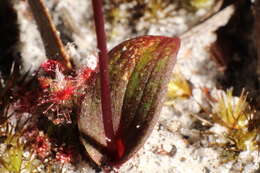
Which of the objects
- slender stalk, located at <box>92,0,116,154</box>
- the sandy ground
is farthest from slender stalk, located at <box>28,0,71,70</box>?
slender stalk, located at <box>92,0,116,154</box>

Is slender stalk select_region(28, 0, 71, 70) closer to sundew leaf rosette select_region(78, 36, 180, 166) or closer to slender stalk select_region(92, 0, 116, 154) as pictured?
sundew leaf rosette select_region(78, 36, 180, 166)

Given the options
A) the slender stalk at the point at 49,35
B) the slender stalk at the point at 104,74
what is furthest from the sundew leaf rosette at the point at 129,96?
the slender stalk at the point at 49,35

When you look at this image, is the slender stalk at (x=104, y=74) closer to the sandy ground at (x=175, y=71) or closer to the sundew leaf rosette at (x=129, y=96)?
the sundew leaf rosette at (x=129, y=96)

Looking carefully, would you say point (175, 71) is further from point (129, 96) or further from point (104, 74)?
point (104, 74)

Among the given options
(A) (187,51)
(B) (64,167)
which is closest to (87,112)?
(B) (64,167)

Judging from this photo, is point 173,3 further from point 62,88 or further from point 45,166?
point 45,166
